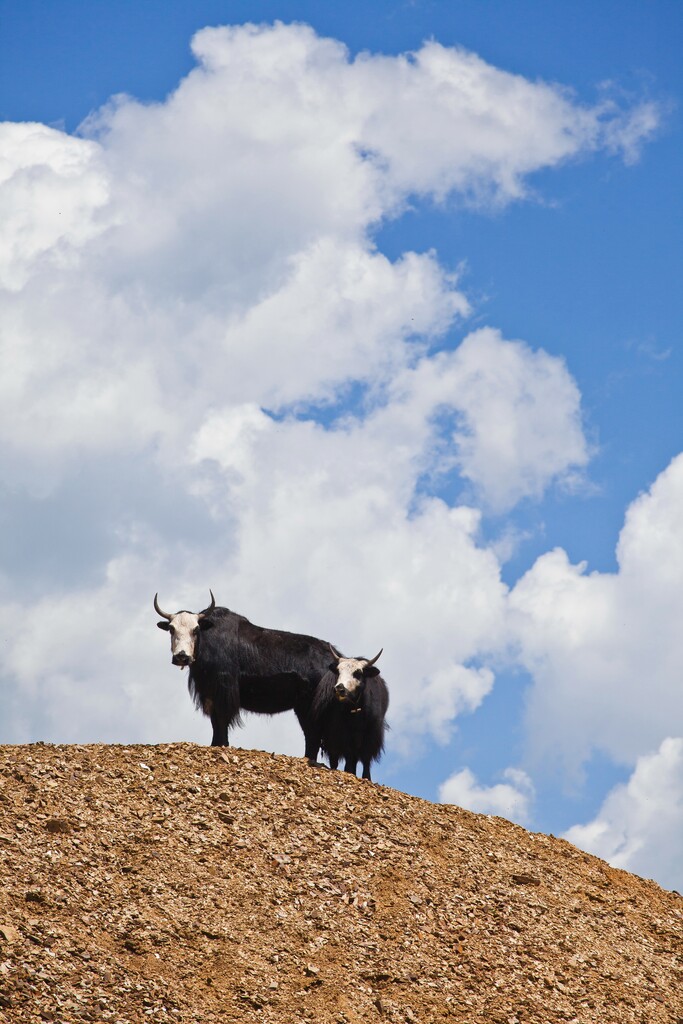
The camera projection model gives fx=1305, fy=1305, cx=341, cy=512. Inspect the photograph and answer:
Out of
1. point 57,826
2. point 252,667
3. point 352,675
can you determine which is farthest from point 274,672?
point 57,826

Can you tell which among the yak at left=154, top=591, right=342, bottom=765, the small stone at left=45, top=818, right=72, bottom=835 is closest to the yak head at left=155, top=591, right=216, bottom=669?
the yak at left=154, top=591, right=342, bottom=765

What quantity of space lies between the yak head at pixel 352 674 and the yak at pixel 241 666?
434 mm

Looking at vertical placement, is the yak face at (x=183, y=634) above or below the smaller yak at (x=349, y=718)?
above

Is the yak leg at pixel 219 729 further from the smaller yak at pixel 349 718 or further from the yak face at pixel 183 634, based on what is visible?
the smaller yak at pixel 349 718

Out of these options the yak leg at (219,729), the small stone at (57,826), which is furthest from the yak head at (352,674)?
the small stone at (57,826)

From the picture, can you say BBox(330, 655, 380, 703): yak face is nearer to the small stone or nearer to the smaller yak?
the smaller yak

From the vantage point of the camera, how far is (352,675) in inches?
791

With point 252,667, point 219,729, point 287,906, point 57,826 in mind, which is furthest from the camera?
point 252,667

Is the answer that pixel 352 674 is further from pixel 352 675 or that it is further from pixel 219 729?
pixel 219 729

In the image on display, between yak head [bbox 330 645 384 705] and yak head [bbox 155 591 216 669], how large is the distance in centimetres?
215

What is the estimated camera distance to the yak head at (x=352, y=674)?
65.1 ft

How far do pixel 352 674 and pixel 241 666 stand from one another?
1.76 meters

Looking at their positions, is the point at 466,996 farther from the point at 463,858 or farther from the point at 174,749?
the point at 174,749

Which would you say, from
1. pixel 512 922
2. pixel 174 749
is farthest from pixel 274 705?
pixel 512 922
